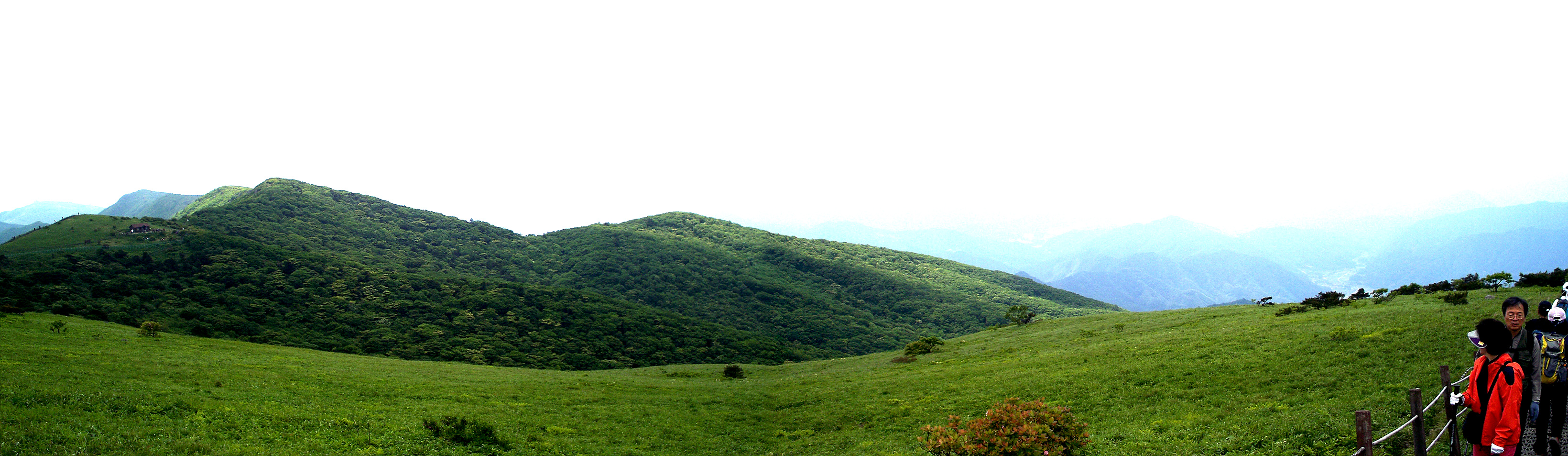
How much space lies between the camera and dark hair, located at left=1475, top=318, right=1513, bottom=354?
979 cm

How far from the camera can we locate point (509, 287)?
320 ft

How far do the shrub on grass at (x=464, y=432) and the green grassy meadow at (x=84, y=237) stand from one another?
250 feet

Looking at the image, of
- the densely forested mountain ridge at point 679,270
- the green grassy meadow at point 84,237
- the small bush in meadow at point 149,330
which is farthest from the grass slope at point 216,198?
the small bush in meadow at point 149,330

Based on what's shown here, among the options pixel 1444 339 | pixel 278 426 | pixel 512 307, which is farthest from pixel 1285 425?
pixel 512 307

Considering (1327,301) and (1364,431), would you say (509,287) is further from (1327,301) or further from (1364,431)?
(1364,431)

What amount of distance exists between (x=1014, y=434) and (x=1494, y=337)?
28.8 feet

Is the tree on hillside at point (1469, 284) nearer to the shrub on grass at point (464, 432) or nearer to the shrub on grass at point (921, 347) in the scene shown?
the shrub on grass at point (921, 347)

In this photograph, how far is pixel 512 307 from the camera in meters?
90.2

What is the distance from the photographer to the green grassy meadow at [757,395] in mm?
18312

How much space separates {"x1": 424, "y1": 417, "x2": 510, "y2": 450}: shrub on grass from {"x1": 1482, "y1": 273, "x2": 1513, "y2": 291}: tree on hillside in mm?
52989

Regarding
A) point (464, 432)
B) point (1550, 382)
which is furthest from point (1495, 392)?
point (464, 432)

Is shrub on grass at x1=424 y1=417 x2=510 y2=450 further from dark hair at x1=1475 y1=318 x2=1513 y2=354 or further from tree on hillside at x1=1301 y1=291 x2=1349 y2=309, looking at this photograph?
tree on hillside at x1=1301 y1=291 x2=1349 y2=309

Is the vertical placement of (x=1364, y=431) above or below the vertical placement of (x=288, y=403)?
above

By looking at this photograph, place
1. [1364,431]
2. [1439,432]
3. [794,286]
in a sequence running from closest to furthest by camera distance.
A: 1. [1364,431]
2. [1439,432]
3. [794,286]
